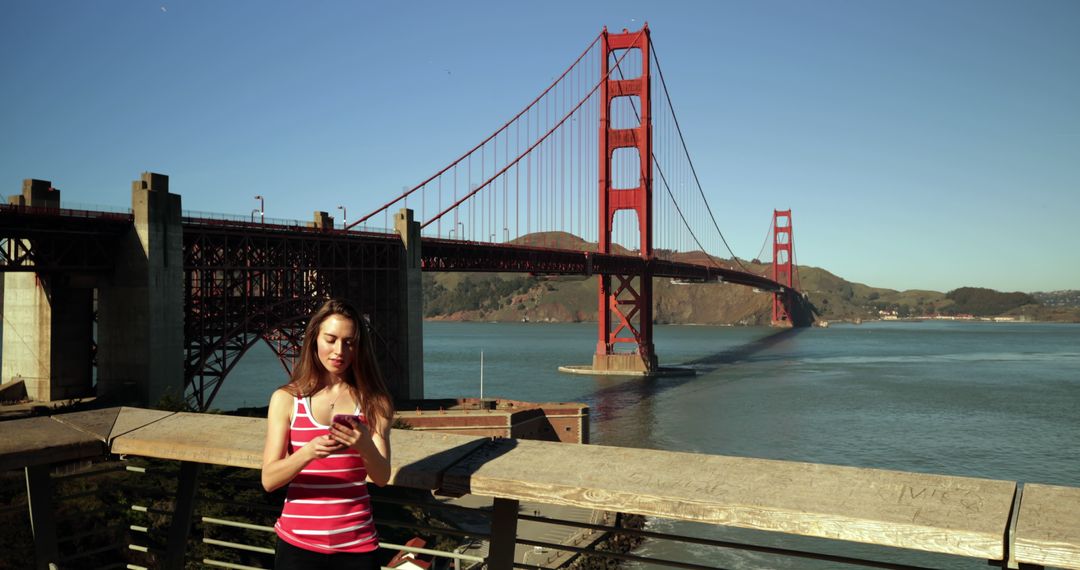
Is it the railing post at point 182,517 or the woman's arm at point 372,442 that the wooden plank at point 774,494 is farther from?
the railing post at point 182,517

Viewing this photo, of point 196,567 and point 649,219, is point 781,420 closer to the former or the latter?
point 649,219

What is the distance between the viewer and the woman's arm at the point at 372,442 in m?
2.50

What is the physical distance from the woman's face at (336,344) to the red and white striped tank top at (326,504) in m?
0.18

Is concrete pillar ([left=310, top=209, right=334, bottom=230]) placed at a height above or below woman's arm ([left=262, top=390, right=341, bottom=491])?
above

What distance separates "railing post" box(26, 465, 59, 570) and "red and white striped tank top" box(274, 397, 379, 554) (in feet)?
4.51

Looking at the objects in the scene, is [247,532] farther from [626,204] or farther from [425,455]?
[626,204]

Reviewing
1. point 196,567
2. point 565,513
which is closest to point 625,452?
point 196,567

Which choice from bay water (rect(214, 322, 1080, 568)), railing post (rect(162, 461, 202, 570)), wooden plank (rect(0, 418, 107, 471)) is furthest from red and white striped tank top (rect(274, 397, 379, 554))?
bay water (rect(214, 322, 1080, 568))

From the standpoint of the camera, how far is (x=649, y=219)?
6769 cm

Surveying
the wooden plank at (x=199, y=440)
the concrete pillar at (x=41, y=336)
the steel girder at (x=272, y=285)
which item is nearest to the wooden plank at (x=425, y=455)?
the wooden plank at (x=199, y=440)


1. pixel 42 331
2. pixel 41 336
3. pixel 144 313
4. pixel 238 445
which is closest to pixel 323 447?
pixel 238 445

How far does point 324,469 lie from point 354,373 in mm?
327

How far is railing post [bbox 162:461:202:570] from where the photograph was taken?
349cm

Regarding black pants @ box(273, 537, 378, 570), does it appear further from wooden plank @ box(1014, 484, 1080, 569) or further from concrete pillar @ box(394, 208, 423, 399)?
concrete pillar @ box(394, 208, 423, 399)
